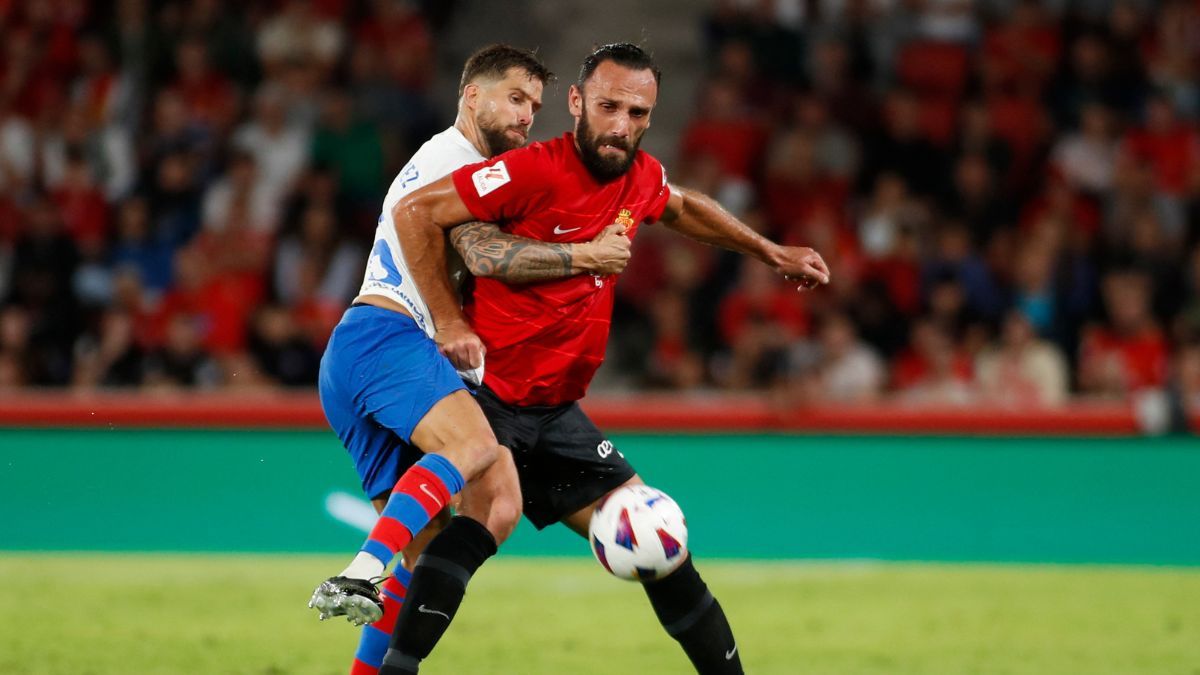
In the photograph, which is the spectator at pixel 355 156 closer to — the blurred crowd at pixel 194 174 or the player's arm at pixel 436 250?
the blurred crowd at pixel 194 174

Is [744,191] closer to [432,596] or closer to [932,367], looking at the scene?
[932,367]

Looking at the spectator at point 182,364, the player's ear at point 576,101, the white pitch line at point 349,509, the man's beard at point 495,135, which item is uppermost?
the player's ear at point 576,101

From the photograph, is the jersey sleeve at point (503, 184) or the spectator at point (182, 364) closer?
the jersey sleeve at point (503, 184)

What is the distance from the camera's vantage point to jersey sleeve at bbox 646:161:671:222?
5.23 meters

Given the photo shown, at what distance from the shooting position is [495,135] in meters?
5.28

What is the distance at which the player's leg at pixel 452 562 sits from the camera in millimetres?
4574

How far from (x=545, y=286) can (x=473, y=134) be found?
2.23 feet

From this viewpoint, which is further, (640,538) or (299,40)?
(299,40)

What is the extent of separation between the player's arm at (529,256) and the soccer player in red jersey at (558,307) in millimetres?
44

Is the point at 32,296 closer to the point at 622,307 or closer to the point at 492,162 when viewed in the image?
the point at 622,307

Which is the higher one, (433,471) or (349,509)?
(433,471)

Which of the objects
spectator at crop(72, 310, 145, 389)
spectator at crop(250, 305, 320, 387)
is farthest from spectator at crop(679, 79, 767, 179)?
spectator at crop(72, 310, 145, 389)

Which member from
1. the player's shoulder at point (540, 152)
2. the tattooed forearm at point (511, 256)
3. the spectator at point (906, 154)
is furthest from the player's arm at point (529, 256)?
the spectator at point (906, 154)

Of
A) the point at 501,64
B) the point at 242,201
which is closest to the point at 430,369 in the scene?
the point at 501,64
